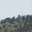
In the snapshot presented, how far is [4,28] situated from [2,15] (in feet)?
0.38

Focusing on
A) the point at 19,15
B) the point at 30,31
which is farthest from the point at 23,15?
the point at 30,31

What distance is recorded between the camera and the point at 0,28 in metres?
0.60

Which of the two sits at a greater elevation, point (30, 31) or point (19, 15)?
point (19, 15)

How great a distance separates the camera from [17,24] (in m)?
0.61

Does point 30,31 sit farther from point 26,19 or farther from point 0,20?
point 0,20

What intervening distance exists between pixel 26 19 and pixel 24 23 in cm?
4

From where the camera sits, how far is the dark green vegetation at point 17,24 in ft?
1.97

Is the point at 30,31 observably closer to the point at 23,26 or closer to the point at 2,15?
the point at 23,26

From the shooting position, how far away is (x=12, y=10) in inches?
26.4

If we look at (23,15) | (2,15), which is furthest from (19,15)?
(2,15)

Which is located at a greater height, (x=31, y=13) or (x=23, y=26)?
(x=31, y=13)

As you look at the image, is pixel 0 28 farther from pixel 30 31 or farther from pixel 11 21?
pixel 30 31

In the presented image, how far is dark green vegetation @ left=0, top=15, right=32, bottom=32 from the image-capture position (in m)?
0.60

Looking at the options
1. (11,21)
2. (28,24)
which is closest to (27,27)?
(28,24)
